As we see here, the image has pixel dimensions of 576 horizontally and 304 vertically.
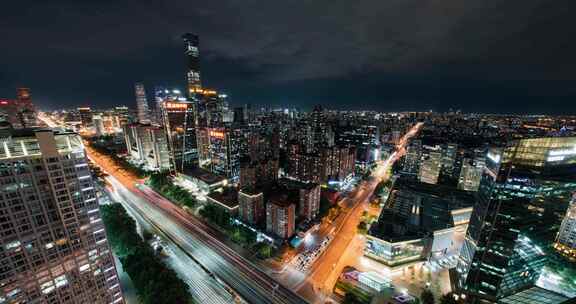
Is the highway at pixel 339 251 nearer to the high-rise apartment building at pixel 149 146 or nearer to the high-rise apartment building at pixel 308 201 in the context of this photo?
the high-rise apartment building at pixel 308 201

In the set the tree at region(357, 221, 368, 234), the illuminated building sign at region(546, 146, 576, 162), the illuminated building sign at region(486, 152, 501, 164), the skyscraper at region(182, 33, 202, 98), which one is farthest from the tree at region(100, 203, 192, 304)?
the skyscraper at region(182, 33, 202, 98)

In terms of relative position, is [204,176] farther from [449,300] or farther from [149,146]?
[449,300]

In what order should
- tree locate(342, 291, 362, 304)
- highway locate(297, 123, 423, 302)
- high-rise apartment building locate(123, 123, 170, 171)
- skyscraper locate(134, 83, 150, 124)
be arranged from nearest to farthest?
tree locate(342, 291, 362, 304) → highway locate(297, 123, 423, 302) → high-rise apartment building locate(123, 123, 170, 171) → skyscraper locate(134, 83, 150, 124)

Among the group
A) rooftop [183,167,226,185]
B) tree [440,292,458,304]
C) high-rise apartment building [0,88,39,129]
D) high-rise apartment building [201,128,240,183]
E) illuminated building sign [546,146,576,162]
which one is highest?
high-rise apartment building [0,88,39,129]

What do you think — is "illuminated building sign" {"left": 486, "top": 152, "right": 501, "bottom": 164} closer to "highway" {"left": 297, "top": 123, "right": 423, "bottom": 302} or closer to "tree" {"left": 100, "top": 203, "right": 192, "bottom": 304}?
"highway" {"left": 297, "top": 123, "right": 423, "bottom": 302}

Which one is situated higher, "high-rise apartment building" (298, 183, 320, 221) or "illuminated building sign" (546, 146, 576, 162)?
"illuminated building sign" (546, 146, 576, 162)

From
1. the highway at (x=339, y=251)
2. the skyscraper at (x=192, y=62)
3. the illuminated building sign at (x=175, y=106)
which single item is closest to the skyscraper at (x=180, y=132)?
the illuminated building sign at (x=175, y=106)

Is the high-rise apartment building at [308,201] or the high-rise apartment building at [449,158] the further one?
the high-rise apartment building at [449,158]

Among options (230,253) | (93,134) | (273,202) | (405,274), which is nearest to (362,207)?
(405,274)
